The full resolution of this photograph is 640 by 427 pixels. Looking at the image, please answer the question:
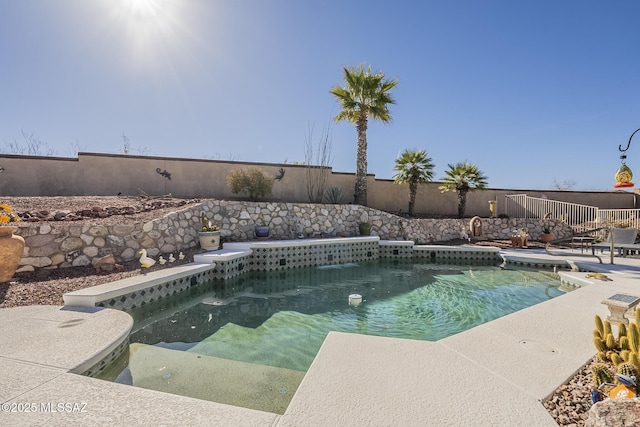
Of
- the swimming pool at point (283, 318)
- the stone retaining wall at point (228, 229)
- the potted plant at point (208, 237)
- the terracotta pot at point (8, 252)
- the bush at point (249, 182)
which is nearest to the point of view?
the swimming pool at point (283, 318)

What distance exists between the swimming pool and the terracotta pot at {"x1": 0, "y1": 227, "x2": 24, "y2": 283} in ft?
6.92

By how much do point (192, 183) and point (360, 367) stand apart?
10632 mm

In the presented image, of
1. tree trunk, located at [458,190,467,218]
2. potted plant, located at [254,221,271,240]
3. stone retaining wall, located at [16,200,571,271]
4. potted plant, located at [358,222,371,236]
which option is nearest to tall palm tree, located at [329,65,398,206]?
potted plant, located at [358,222,371,236]

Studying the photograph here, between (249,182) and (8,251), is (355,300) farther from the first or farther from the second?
(249,182)

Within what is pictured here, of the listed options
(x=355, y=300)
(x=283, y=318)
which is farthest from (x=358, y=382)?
(x=355, y=300)

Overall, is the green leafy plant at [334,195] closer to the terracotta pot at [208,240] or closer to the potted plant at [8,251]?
the terracotta pot at [208,240]

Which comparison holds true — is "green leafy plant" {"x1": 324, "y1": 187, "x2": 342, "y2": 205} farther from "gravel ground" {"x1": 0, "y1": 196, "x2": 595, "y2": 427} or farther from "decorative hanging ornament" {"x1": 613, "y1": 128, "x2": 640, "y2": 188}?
"decorative hanging ornament" {"x1": 613, "y1": 128, "x2": 640, "y2": 188}

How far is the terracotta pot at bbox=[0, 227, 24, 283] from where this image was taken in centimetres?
428

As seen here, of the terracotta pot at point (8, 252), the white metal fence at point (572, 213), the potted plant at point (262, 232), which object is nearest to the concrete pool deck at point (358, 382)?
the terracotta pot at point (8, 252)

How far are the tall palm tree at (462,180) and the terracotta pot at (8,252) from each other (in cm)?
1403

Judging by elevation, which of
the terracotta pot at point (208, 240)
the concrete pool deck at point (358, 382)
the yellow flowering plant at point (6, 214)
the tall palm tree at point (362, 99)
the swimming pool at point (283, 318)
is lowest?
the swimming pool at point (283, 318)

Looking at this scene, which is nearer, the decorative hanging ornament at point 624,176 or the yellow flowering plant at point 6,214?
the decorative hanging ornament at point 624,176

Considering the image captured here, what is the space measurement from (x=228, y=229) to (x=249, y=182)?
82.3 inches

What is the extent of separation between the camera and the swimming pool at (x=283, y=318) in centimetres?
272
